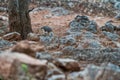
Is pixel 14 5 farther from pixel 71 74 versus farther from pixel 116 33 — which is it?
pixel 71 74

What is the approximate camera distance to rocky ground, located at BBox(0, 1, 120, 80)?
3.36 meters

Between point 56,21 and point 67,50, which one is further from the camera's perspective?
point 56,21

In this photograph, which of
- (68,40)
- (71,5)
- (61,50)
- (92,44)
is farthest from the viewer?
(71,5)

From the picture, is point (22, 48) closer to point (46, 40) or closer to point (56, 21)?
point (46, 40)

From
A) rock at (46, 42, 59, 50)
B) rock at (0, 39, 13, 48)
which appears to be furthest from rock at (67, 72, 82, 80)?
rock at (0, 39, 13, 48)

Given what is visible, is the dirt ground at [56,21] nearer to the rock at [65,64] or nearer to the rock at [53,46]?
the rock at [53,46]

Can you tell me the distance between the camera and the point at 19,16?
6.69 meters

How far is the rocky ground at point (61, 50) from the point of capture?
3.36 meters

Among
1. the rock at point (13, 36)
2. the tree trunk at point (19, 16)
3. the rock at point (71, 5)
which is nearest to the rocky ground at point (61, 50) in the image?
the rock at point (13, 36)

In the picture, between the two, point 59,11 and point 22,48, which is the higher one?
point 22,48

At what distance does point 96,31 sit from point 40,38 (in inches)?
55.2

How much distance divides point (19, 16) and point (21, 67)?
11.4ft

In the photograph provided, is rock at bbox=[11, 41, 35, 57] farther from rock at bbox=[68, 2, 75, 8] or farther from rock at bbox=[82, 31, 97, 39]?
rock at bbox=[68, 2, 75, 8]

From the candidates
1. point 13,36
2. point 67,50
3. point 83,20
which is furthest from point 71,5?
point 67,50
